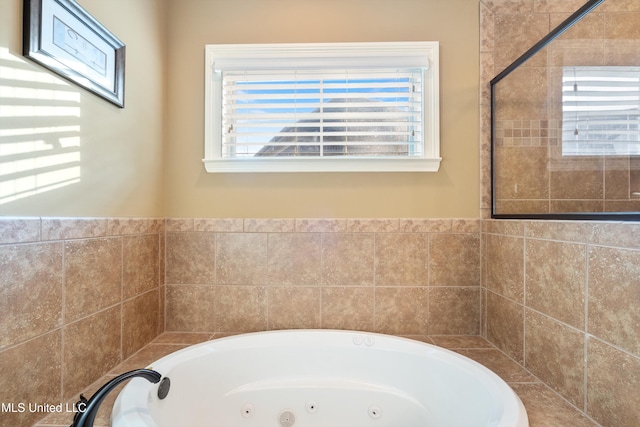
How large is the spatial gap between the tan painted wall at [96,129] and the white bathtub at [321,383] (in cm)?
74

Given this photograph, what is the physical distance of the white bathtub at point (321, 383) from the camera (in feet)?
3.92

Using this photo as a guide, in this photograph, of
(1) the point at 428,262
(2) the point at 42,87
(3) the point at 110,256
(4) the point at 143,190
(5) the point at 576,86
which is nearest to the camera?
(2) the point at 42,87

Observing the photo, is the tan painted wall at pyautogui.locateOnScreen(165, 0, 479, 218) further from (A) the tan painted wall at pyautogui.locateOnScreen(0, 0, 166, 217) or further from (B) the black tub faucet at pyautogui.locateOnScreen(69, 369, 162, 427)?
(B) the black tub faucet at pyautogui.locateOnScreen(69, 369, 162, 427)

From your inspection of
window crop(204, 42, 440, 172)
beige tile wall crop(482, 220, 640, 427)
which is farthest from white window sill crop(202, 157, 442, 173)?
beige tile wall crop(482, 220, 640, 427)

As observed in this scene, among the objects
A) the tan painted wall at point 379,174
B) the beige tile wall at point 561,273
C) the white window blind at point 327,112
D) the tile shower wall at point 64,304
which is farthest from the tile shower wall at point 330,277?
the white window blind at point 327,112

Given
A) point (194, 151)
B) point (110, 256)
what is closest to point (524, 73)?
point (194, 151)

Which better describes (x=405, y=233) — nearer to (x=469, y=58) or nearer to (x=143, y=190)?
(x=469, y=58)

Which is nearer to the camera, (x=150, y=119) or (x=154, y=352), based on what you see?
(x=154, y=352)

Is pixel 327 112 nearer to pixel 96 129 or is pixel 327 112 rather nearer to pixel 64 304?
pixel 96 129

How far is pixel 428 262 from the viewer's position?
166 cm

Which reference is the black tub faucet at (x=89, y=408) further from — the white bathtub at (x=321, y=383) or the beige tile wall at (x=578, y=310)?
the beige tile wall at (x=578, y=310)

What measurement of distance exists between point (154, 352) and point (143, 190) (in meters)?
0.80

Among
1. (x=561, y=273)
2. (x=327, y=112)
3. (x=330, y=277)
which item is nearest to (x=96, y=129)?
(x=327, y=112)

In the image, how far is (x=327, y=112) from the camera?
5.61 feet
